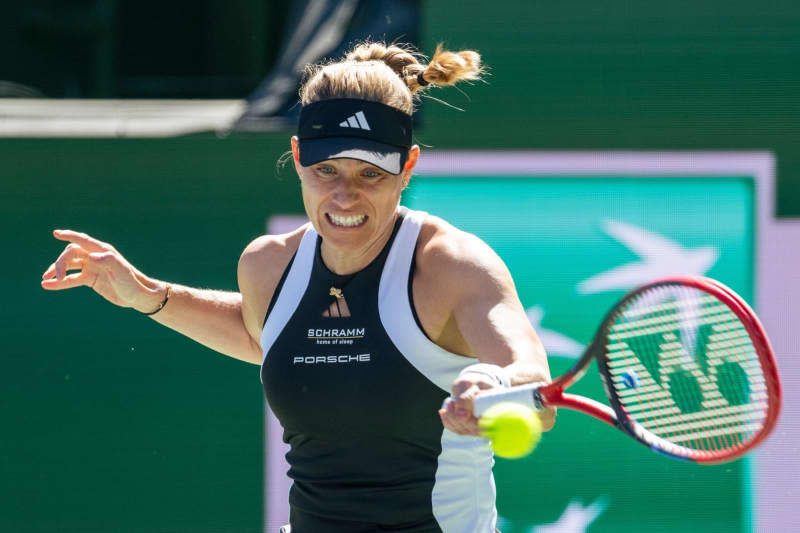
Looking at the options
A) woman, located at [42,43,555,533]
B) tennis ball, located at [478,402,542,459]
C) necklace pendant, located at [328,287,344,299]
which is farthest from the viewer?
necklace pendant, located at [328,287,344,299]

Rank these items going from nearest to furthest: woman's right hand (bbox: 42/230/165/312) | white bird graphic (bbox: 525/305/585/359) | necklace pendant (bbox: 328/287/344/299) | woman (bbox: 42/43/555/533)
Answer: woman (bbox: 42/43/555/533) → necklace pendant (bbox: 328/287/344/299) → woman's right hand (bbox: 42/230/165/312) → white bird graphic (bbox: 525/305/585/359)

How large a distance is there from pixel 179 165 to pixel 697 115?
1.72 meters

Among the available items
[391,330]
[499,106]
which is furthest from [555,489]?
[391,330]

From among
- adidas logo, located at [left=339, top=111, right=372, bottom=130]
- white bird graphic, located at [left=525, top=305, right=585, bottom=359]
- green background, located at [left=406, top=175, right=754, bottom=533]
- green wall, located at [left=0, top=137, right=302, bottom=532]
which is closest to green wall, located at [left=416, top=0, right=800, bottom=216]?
green background, located at [left=406, top=175, right=754, bottom=533]

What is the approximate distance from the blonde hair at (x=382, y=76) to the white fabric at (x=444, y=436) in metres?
0.27

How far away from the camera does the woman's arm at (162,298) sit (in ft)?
8.63

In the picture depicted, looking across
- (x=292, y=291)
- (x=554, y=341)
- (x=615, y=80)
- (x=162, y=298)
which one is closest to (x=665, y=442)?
(x=292, y=291)

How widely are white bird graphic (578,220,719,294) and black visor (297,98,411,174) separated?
5.26ft

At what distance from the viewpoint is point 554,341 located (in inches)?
149

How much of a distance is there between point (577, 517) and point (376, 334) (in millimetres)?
1842

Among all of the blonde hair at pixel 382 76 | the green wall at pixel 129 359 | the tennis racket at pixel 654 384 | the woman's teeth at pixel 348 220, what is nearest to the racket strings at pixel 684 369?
the tennis racket at pixel 654 384

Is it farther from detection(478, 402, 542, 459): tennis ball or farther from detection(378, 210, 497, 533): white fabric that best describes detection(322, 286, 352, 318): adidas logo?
detection(478, 402, 542, 459): tennis ball

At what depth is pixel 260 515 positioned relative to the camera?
12.6ft

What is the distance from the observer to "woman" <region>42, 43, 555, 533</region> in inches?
86.1
